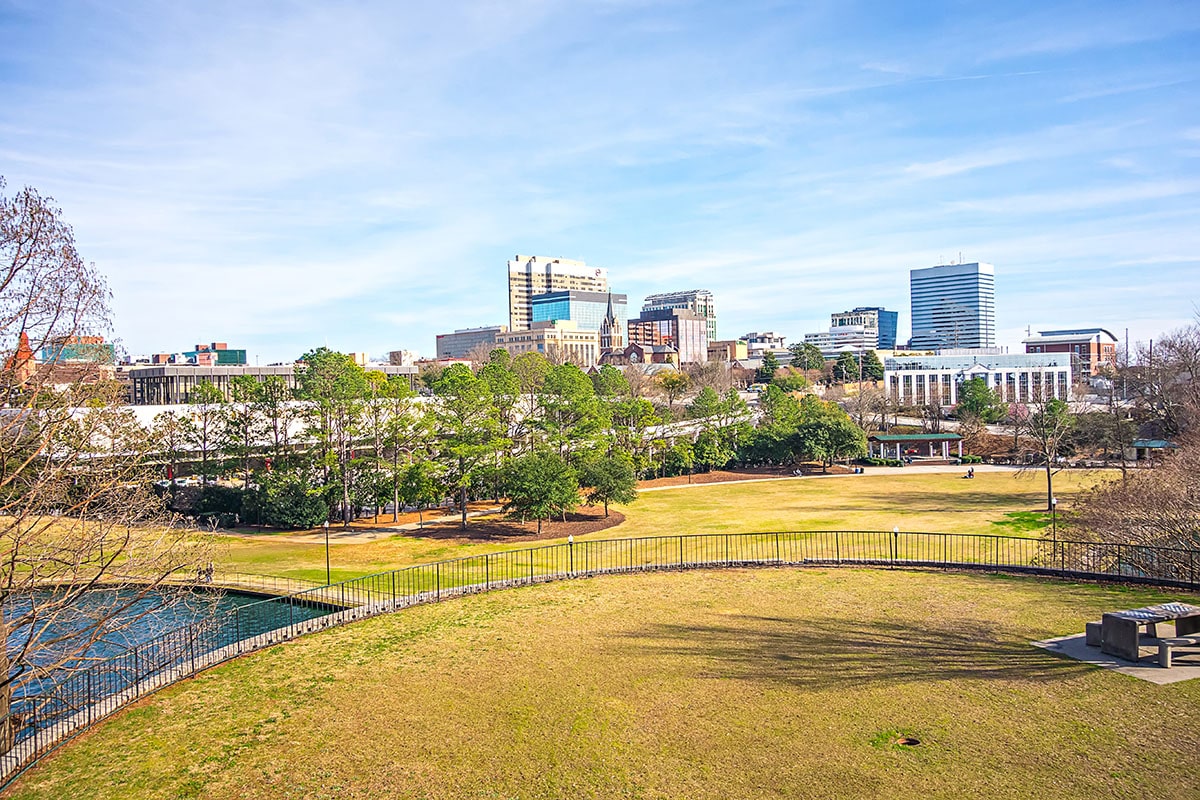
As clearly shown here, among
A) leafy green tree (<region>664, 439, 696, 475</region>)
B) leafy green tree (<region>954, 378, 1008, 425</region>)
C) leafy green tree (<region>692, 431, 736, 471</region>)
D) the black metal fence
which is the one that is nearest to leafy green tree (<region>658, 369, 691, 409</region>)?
leafy green tree (<region>692, 431, 736, 471</region>)

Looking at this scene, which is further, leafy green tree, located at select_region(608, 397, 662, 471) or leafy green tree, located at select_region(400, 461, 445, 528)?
leafy green tree, located at select_region(608, 397, 662, 471)

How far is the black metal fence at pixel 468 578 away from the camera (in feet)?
54.7

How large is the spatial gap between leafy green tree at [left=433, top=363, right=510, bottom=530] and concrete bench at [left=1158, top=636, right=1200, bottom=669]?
31.4 meters

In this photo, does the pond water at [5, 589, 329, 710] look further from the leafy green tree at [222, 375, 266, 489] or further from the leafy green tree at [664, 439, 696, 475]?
the leafy green tree at [664, 439, 696, 475]

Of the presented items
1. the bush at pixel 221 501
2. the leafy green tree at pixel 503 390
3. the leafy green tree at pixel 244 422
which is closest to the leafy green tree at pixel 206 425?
the leafy green tree at pixel 244 422

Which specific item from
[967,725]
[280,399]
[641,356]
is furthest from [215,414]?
[641,356]

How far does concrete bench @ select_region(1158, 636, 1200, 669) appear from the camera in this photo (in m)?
16.9

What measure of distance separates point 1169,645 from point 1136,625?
735 mm

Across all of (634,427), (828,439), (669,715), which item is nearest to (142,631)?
(669,715)

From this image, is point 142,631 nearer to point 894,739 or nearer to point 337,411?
point 337,411

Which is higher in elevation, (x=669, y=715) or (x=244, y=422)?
(x=244, y=422)

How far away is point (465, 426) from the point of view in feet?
144

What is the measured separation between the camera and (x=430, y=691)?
17.2 meters

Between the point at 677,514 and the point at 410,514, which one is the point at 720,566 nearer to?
the point at 677,514
